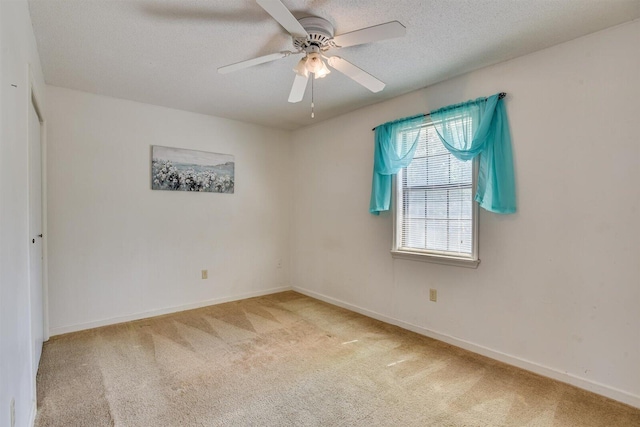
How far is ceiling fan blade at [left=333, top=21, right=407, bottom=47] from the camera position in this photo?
1.62 m

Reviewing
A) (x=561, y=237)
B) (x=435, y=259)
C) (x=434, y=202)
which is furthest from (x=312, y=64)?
(x=561, y=237)

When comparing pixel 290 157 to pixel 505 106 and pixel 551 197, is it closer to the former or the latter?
pixel 505 106

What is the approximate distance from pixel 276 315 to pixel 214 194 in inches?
63.6

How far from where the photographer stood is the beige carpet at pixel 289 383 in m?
1.79

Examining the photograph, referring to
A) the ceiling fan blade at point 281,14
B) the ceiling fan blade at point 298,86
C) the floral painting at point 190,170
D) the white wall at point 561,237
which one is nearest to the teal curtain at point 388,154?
the white wall at point 561,237

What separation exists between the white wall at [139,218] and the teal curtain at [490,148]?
263 cm

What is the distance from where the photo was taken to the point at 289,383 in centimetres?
214

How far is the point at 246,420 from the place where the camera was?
177 cm

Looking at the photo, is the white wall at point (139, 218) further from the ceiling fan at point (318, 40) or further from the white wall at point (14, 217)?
the ceiling fan at point (318, 40)

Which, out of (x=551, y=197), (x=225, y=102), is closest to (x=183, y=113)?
(x=225, y=102)

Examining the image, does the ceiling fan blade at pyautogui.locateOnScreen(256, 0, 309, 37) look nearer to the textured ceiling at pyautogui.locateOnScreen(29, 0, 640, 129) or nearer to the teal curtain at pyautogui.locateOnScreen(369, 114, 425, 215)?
the textured ceiling at pyautogui.locateOnScreen(29, 0, 640, 129)

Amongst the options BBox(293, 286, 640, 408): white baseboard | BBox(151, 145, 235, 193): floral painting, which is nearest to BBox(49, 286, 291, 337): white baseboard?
BBox(151, 145, 235, 193): floral painting

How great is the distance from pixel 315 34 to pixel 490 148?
155cm

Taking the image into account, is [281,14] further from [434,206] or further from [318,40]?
[434,206]
